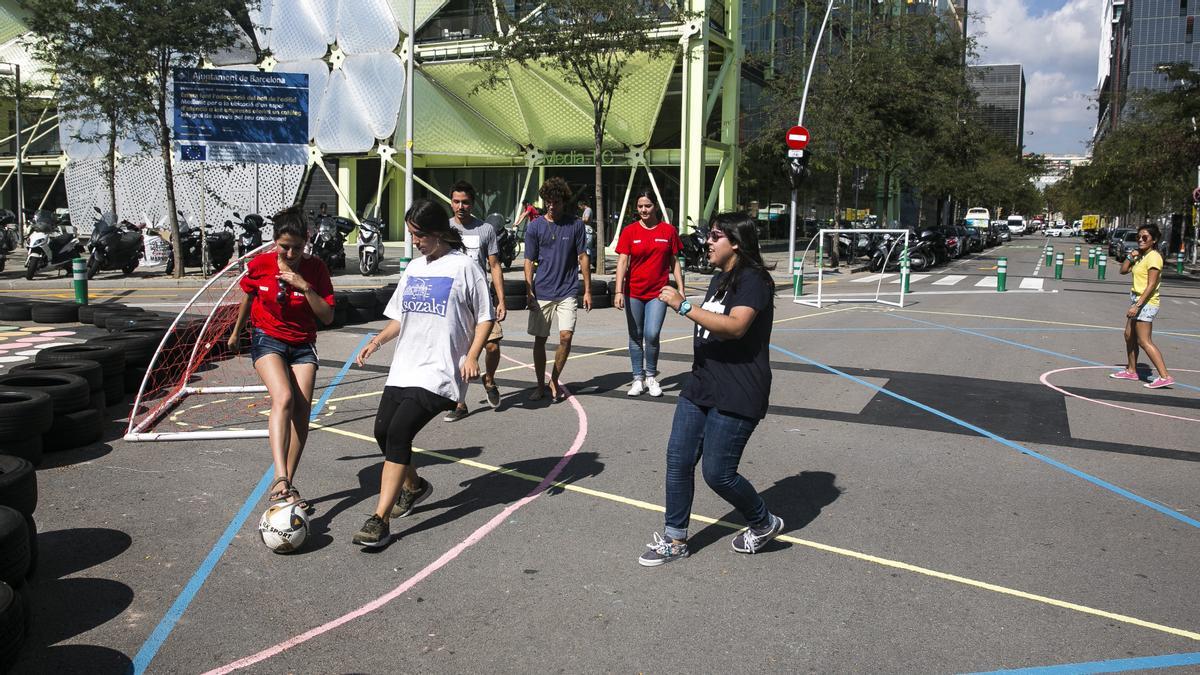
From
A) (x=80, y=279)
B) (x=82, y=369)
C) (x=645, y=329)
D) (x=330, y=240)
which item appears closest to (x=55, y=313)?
(x=80, y=279)

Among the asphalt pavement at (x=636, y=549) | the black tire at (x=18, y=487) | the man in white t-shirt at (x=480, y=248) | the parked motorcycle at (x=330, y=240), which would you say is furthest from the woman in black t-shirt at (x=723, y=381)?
→ the parked motorcycle at (x=330, y=240)

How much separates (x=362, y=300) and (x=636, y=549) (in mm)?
10314

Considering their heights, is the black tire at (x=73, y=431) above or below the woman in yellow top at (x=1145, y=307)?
below

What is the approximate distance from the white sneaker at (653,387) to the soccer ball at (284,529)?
4561mm

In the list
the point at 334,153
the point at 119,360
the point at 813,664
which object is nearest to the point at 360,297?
the point at 119,360

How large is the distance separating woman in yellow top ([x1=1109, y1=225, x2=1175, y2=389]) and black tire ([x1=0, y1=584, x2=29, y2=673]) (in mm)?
10160

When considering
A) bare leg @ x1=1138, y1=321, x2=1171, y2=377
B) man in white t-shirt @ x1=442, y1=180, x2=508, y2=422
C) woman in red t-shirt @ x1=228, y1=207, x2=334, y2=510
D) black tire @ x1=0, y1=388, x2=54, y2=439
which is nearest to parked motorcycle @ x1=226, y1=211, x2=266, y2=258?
man in white t-shirt @ x1=442, y1=180, x2=508, y2=422

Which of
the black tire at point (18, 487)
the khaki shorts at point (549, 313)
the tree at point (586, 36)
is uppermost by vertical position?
the tree at point (586, 36)

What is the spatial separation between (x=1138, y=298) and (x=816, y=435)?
4926 millimetres

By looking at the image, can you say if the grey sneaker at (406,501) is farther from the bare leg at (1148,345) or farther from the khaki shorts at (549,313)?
the bare leg at (1148,345)

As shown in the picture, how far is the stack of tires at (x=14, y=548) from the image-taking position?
338cm

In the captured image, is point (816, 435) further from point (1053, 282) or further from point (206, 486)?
point (1053, 282)

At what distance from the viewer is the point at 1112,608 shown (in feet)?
14.1

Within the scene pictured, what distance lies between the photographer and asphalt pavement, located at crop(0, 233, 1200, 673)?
3846 mm
